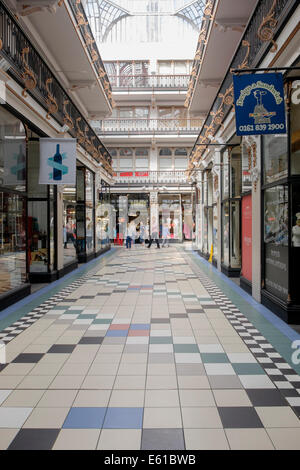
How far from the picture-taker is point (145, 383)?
3711 millimetres

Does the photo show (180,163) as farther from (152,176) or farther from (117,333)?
(117,333)

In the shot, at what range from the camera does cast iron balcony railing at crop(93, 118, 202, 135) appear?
26594 millimetres

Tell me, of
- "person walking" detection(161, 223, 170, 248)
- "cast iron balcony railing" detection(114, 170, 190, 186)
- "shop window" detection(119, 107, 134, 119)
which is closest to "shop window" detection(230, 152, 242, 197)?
"person walking" detection(161, 223, 170, 248)

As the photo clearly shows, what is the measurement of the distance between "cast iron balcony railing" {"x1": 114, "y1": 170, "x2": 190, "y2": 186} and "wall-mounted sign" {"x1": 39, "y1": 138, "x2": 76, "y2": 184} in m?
18.8

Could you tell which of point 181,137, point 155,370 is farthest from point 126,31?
point 155,370

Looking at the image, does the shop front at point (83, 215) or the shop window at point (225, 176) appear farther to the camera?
the shop front at point (83, 215)

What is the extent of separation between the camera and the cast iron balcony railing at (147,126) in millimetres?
26594

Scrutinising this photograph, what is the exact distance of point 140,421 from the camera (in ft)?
9.82

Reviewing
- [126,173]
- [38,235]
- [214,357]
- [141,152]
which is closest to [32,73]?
[38,235]

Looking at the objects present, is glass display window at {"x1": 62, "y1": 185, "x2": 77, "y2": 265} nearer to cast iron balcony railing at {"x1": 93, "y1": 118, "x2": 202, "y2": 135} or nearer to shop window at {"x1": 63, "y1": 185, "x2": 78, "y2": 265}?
shop window at {"x1": 63, "y1": 185, "x2": 78, "y2": 265}

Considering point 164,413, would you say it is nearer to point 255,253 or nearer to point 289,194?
point 289,194

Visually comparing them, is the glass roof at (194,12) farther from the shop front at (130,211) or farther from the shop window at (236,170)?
the shop window at (236,170)

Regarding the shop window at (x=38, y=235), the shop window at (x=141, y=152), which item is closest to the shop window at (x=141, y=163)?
the shop window at (x=141, y=152)

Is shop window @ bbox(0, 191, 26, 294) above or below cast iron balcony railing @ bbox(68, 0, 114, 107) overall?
below
